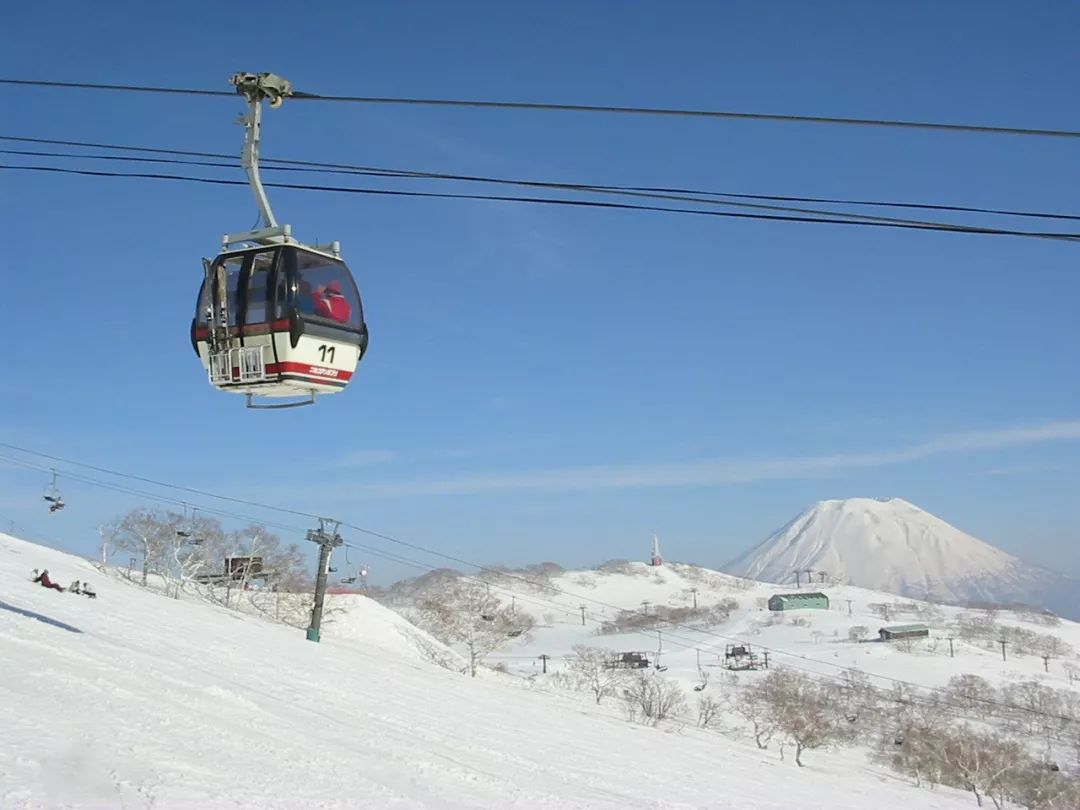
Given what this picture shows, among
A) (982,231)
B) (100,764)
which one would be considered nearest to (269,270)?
(100,764)

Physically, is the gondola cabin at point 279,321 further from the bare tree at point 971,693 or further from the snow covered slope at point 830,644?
the bare tree at point 971,693

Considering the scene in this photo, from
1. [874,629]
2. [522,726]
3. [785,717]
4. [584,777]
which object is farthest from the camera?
[874,629]

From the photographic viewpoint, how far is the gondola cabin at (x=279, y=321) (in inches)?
368

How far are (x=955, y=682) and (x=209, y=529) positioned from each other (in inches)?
3353

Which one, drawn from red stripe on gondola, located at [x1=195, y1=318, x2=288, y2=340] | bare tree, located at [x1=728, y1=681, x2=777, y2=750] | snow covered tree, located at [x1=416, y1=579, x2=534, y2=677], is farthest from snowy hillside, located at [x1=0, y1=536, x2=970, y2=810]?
bare tree, located at [x1=728, y1=681, x2=777, y2=750]

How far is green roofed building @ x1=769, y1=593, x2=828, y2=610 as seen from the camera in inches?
7308

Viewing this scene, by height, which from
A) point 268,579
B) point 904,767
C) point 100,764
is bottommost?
point 904,767

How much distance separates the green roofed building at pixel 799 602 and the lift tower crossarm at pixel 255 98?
621 ft

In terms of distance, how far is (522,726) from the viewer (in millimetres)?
27547

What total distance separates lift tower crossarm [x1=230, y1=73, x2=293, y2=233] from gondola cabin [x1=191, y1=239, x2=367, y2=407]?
811 mm

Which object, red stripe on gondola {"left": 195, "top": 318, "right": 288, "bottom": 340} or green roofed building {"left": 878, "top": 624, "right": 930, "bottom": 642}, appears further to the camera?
green roofed building {"left": 878, "top": 624, "right": 930, "bottom": 642}

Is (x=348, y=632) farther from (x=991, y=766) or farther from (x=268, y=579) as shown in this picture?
(x=991, y=766)

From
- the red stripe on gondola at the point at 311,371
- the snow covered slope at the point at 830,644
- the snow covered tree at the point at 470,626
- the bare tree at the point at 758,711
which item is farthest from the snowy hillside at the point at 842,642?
the red stripe on gondola at the point at 311,371

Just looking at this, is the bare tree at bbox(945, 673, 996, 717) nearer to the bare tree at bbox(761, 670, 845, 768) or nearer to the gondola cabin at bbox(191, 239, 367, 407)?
the bare tree at bbox(761, 670, 845, 768)
